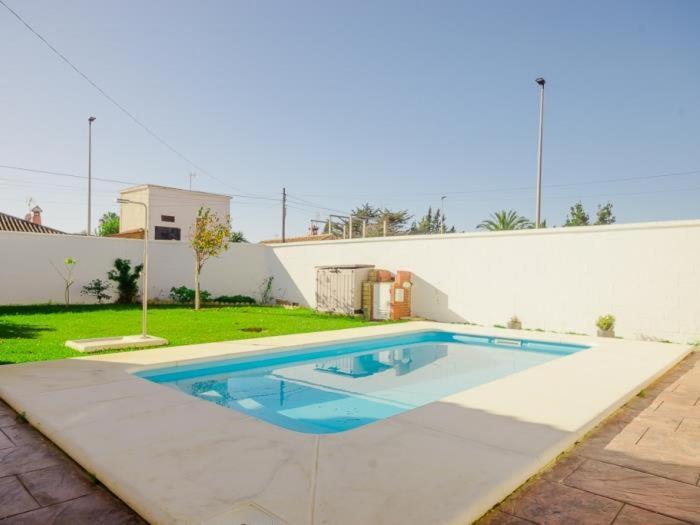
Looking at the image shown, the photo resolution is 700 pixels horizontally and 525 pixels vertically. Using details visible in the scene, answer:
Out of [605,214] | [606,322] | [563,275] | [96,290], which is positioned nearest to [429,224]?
[605,214]

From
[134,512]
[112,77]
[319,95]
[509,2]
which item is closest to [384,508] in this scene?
[134,512]

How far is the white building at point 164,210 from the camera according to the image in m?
28.7

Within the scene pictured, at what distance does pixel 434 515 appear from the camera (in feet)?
6.74

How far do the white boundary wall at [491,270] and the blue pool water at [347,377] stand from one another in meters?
1.69

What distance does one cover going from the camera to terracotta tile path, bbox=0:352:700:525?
2.13m

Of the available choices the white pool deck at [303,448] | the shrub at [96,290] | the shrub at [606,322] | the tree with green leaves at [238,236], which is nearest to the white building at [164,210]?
the tree with green leaves at [238,236]

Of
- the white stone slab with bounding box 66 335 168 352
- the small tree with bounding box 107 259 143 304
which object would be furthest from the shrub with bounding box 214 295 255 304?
the white stone slab with bounding box 66 335 168 352

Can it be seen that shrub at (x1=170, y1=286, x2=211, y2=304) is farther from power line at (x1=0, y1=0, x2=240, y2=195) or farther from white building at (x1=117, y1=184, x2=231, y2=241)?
white building at (x1=117, y1=184, x2=231, y2=241)

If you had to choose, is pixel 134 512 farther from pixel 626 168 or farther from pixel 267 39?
pixel 626 168

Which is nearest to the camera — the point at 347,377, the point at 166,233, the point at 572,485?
the point at 572,485

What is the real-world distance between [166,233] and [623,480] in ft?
99.5

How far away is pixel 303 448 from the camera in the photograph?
116 inches

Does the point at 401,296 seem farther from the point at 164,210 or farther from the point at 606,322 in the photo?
the point at 164,210

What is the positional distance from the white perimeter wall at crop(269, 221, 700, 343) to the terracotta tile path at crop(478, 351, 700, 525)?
5.39 meters
